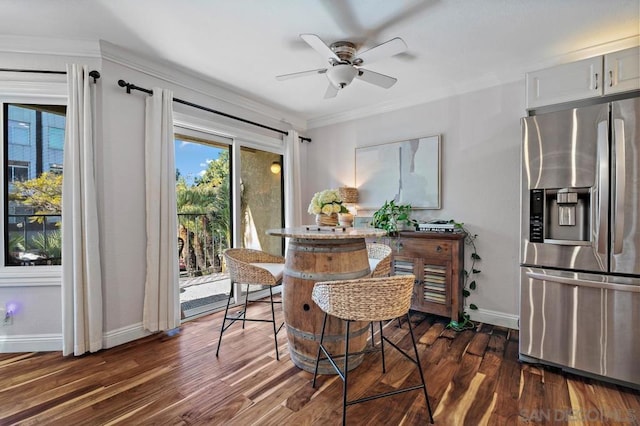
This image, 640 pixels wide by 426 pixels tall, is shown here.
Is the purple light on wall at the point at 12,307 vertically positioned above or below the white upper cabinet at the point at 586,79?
below

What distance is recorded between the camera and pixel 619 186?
6.00 feet

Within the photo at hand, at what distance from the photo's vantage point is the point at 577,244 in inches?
77.5

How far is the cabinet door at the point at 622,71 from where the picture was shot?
76.1 inches

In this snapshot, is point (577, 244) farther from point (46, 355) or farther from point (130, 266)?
point (46, 355)

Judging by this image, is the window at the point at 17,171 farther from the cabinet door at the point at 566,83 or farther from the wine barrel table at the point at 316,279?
the cabinet door at the point at 566,83

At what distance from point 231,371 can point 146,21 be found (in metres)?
2.51

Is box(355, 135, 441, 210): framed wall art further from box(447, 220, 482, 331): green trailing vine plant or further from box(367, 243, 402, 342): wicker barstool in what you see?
box(367, 243, 402, 342): wicker barstool

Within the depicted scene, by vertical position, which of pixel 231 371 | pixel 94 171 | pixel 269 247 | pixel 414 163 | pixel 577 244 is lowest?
pixel 231 371

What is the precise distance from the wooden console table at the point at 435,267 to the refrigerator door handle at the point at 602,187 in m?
1.01

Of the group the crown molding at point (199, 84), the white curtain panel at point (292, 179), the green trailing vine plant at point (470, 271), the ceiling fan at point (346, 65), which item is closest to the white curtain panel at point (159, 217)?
the crown molding at point (199, 84)

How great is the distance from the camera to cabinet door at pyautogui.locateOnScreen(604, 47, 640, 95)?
1934 mm

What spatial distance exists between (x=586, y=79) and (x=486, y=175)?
104 centimetres

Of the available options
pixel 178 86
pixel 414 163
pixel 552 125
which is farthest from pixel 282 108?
pixel 552 125

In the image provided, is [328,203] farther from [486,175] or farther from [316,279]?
[486,175]
